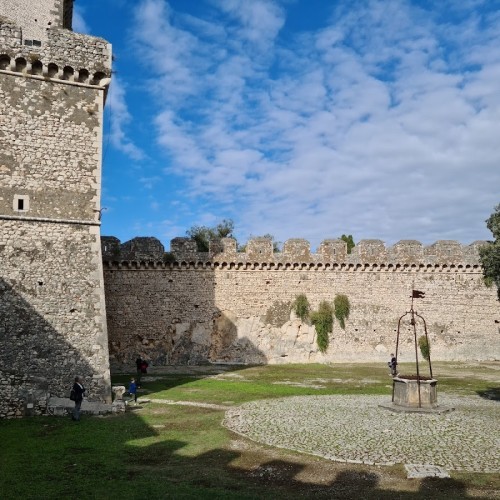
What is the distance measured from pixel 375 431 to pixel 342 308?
16.4 metres

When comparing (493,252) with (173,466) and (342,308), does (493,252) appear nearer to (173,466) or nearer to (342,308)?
(173,466)

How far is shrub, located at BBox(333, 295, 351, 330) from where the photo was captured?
27.0 meters

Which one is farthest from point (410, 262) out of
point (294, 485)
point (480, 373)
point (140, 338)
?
point (294, 485)

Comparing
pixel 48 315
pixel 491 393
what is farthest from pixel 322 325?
pixel 48 315

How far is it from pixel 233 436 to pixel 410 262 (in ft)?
65.1

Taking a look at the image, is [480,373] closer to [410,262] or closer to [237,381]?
[410,262]

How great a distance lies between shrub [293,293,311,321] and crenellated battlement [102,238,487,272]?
1844 mm

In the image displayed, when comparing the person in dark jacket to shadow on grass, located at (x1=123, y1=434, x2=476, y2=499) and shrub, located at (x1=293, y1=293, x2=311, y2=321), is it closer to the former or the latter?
shadow on grass, located at (x1=123, y1=434, x2=476, y2=499)

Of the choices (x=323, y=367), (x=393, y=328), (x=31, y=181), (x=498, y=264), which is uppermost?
(x=31, y=181)

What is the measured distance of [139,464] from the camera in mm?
8617

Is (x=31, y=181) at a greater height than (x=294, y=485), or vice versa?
(x=31, y=181)

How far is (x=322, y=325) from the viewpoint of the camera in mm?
26641

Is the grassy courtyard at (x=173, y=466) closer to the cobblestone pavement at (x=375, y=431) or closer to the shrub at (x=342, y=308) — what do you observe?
the cobblestone pavement at (x=375, y=431)

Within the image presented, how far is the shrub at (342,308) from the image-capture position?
2697 cm
